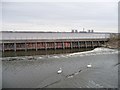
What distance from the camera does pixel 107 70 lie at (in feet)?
78.8

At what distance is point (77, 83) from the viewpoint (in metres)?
18.8

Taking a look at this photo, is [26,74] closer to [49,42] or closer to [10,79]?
[10,79]

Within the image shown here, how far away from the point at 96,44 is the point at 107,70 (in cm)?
3107

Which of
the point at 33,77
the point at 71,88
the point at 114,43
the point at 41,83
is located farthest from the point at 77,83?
the point at 114,43

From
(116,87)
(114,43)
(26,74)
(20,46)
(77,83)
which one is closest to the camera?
(116,87)

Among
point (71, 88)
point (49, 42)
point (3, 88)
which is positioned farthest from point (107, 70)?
point (49, 42)

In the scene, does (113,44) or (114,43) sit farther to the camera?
(114,43)

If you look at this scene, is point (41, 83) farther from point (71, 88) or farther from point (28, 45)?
point (28, 45)

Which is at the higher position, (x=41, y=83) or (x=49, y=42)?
(x=49, y=42)

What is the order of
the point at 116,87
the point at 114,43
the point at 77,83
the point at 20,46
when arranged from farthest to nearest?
the point at 114,43 → the point at 20,46 → the point at 77,83 → the point at 116,87

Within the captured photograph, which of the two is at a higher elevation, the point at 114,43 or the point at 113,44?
the point at 114,43

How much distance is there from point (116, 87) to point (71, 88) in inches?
155

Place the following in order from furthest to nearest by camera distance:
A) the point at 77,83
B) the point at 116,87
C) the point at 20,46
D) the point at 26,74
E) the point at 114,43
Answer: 1. the point at 114,43
2. the point at 20,46
3. the point at 26,74
4. the point at 77,83
5. the point at 116,87

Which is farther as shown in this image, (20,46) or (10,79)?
(20,46)
